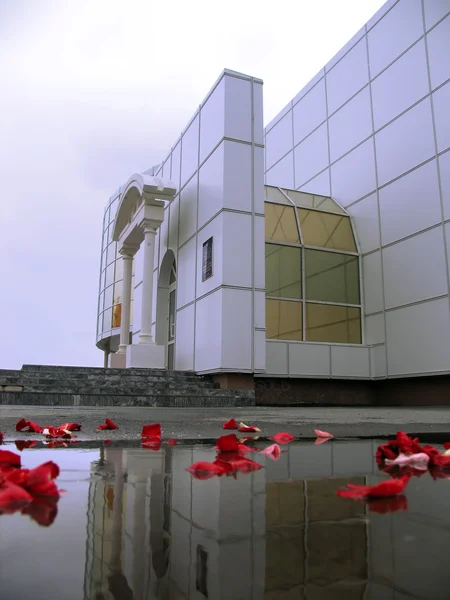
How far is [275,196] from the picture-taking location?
1575cm

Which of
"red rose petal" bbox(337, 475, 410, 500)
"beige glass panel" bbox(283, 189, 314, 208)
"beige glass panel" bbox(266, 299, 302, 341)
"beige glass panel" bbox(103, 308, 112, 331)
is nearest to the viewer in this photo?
"red rose petal" bbox(337, 475, 410, 500)

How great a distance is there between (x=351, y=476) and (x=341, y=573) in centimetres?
105

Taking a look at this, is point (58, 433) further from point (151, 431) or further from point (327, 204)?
point (327, 204)

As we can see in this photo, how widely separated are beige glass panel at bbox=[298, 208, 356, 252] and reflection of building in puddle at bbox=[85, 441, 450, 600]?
1389 centimetres

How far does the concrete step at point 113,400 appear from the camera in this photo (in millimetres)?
7625

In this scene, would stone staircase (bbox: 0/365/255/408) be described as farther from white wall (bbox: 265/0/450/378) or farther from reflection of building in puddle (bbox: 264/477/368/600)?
reflection of building in puddle (bbox: 264/477/368/600)

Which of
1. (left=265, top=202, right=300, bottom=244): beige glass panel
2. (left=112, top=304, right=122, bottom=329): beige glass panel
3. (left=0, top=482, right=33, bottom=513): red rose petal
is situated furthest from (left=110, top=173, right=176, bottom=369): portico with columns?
(left=112, top=304, right=122, bottom=329): beige glass panel

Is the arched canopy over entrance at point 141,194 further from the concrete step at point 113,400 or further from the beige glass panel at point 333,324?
the concrete step at point 113,400

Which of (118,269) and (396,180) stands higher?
(118,269)

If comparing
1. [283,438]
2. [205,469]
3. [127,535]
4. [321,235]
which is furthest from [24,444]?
[321,235]

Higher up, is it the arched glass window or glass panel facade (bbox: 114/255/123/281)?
Result: glass panel facade (bbox: 114/255/123/281)

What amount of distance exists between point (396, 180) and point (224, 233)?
20.4ft

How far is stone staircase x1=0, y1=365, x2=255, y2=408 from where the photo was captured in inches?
307

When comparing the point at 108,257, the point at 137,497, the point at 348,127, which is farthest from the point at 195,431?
the point at 108,257
